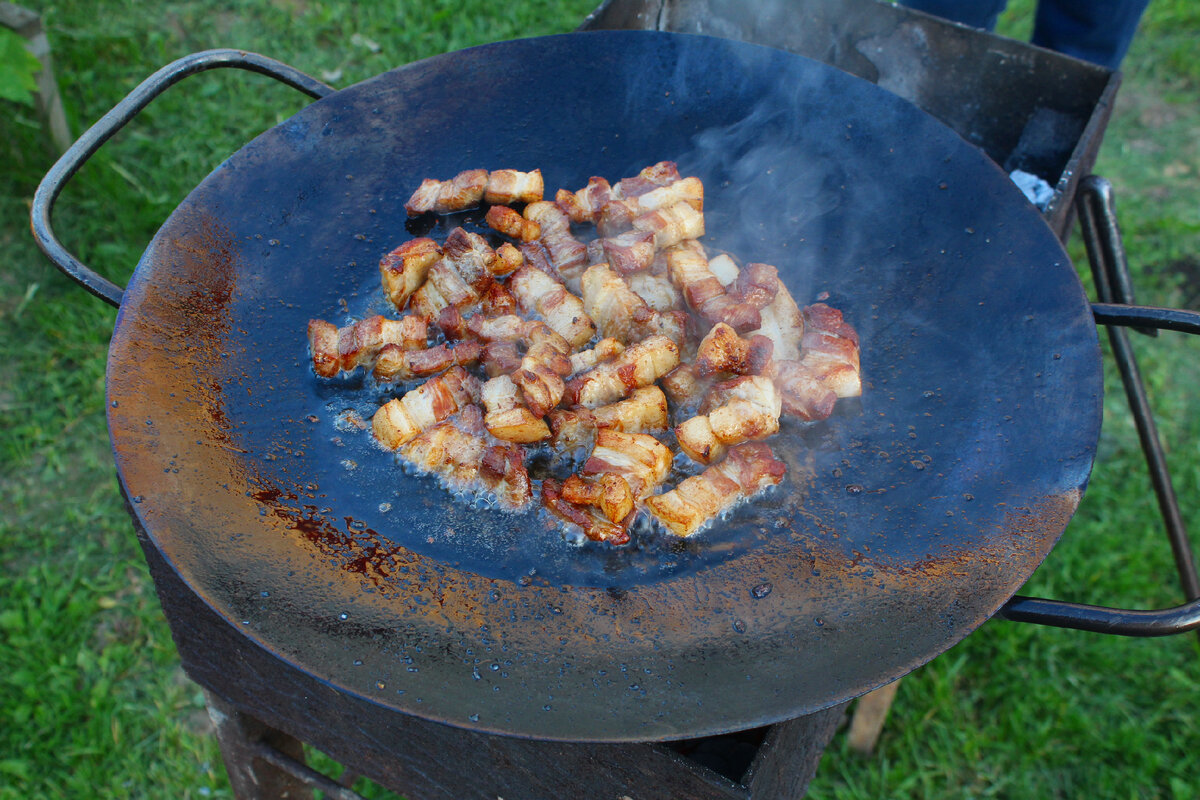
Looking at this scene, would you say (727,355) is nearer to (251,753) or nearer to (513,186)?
(513,186)

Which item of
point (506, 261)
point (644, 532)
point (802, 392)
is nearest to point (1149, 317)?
point (802, 392)

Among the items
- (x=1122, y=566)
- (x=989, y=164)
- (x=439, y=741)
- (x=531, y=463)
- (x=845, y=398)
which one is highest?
(x=989, y=164)

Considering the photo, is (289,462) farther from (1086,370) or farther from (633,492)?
(1086,370)

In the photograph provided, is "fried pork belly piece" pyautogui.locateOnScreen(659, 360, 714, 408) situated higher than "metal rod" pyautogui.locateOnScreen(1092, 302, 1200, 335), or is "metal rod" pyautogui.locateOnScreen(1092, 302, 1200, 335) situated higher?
"metal rod" pyautogui.locateOnScreen(1092, 302, 1200, 335)

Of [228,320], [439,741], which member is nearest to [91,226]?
[228,320]

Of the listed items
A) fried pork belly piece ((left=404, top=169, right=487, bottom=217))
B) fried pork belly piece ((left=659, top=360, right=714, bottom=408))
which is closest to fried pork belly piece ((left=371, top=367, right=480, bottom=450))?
fried pork belly piece ((left=659, top=360, right=714, bottom=408))

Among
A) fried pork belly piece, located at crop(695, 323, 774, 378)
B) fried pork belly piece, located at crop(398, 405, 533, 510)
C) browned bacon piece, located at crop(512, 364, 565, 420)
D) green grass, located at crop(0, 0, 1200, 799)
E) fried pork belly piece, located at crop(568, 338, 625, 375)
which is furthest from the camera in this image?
green grass, located at crop(0, 0, 1200, 799)

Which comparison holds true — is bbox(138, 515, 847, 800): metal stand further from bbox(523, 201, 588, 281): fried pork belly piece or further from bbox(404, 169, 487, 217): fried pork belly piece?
bbox(523, 201, 588, 281): fried pork belly piece
